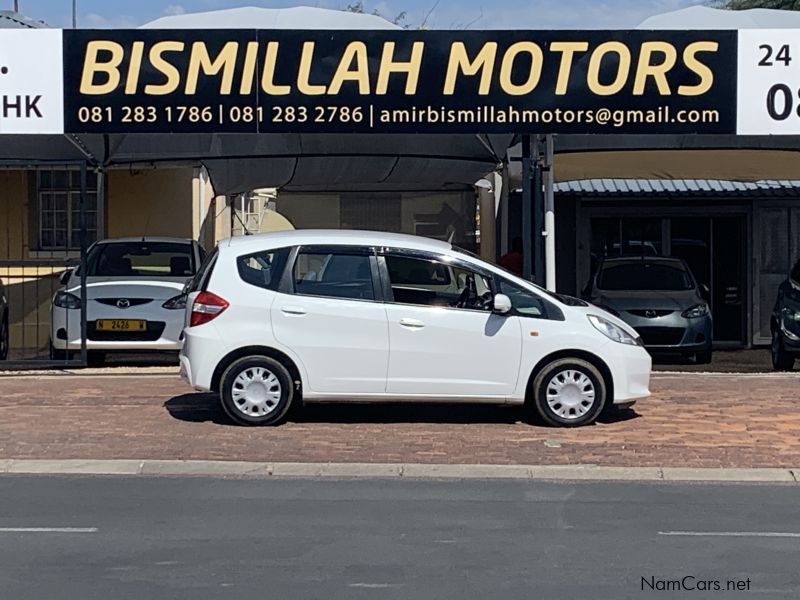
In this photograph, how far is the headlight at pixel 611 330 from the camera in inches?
432

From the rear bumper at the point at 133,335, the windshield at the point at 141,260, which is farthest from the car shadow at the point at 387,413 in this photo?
the windshield at the point at 141,260

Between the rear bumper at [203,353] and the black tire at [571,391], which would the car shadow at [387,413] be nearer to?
the black tire at [571,391]

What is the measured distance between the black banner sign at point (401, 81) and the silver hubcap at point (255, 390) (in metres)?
3.37

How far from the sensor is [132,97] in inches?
516

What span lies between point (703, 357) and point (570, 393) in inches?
270

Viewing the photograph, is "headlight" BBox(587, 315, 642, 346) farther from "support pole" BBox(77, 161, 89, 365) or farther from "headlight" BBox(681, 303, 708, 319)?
"support pole" BBox(77, 161, 89, 365)

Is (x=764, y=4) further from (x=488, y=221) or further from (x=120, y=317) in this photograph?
(x=120, y=317)

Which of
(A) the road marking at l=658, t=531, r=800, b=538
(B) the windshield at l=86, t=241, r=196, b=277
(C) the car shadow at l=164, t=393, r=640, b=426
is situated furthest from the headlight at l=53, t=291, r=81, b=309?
(A) the road marking at l=658, t=531, r=800, b=538

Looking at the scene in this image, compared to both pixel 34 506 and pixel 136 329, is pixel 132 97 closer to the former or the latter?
pixel 136 329

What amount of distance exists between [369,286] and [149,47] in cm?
411

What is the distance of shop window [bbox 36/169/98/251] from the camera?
798 inches

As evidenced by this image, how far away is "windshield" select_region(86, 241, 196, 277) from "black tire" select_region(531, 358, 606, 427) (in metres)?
7.10

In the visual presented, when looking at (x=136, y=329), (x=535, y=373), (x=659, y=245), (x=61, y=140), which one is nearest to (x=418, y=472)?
(x=535, y=373)

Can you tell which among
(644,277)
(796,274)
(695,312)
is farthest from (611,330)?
(644,277)
